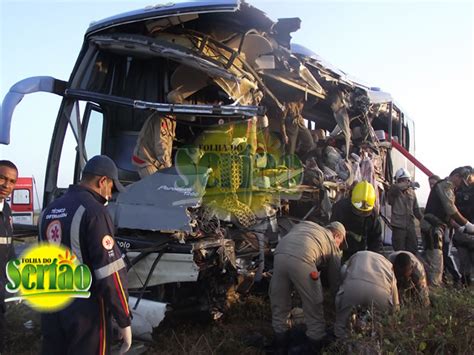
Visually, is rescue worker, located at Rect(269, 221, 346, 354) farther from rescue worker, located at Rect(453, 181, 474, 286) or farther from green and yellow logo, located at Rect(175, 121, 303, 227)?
rescue worker, located at Rect(453, 181, 474, 286)

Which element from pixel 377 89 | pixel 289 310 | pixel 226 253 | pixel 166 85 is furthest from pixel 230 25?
pixel 377 89

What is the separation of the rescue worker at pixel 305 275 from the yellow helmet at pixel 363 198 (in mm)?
880

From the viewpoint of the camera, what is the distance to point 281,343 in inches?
167

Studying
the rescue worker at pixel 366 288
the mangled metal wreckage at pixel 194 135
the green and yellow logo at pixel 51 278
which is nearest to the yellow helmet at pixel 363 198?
the mangled metal wreckage at pixel 194 135

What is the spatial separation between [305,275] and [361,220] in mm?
1489

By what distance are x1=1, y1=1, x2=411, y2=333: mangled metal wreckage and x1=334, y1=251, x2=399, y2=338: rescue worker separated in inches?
41.8

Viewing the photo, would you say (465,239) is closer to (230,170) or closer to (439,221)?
(439,221)

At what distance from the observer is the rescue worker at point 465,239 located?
6.82 m

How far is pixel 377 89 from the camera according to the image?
8.43 meters

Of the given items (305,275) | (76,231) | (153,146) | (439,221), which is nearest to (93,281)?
(76,231)

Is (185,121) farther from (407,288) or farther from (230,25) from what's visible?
(407,288)

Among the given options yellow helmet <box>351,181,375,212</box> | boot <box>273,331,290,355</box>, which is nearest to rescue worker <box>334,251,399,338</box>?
boot <box>273,331,290,355</box>

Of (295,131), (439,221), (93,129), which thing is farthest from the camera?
(295,131)

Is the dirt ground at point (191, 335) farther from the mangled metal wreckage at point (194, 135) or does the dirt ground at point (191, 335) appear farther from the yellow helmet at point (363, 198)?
the yellow helmet at point (363, 198)
